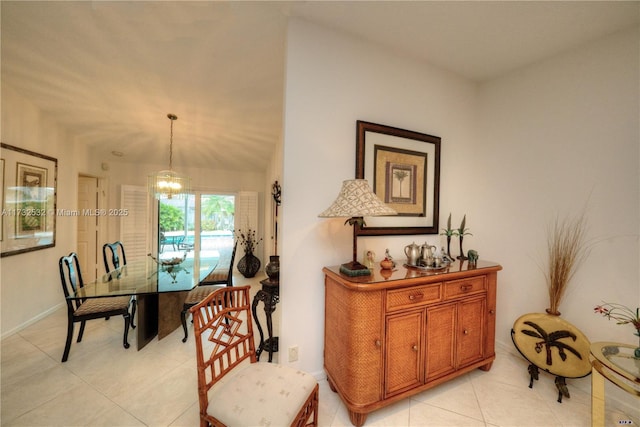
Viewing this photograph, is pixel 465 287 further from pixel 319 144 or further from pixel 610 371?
pixel 319 144

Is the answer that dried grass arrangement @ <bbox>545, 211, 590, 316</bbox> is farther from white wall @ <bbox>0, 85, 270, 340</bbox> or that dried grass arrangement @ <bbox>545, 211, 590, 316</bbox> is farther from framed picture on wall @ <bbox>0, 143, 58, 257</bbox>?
framed picture on wall @ <bbox>0, 143, 58, 257</bbox>

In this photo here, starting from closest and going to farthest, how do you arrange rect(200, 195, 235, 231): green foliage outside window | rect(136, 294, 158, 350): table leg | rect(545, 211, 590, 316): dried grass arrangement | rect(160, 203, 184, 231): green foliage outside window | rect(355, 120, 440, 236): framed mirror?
rect(545, 211, 590, 316): dried grass arrangement
rect(355, 120, 440, 236): framed mirror
rect(136, 294, 158, 350): table leg
rect(160, 203, 184, 231): green foliage outside window
rect(200, 195, 235, 231): green foliage outside window

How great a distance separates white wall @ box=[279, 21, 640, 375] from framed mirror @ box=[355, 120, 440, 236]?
94mm

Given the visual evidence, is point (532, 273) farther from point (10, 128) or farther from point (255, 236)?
point (10, 128)

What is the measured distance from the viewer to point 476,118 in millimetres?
2477

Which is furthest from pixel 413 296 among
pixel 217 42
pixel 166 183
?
pixel 166 183

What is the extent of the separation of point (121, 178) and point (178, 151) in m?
1.36

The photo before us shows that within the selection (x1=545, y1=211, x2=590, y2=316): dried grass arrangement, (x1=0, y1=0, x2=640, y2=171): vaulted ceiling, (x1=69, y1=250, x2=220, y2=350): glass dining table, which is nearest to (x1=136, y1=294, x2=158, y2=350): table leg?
(x1=69, y1=250, x2=220, y2=350): glass dining table

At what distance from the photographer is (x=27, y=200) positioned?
8.32 ft

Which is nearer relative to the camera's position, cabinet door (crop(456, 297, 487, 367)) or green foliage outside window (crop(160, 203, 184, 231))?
cabinet door (crop(456, 297, 487, 367))

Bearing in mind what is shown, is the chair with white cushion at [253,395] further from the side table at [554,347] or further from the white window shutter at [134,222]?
the white window shutter at [134,222]

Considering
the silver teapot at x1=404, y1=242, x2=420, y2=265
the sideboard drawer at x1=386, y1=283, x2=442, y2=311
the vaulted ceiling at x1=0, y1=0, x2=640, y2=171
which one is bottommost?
the sideboard drawer at x1=386, y1=283, x2=442, y2=311

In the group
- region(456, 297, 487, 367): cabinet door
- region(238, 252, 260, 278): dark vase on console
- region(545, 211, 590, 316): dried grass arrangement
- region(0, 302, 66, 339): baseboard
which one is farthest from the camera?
region(238, 252, 260, 278): dark vase on console

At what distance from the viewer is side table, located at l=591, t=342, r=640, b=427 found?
1.17 metres
